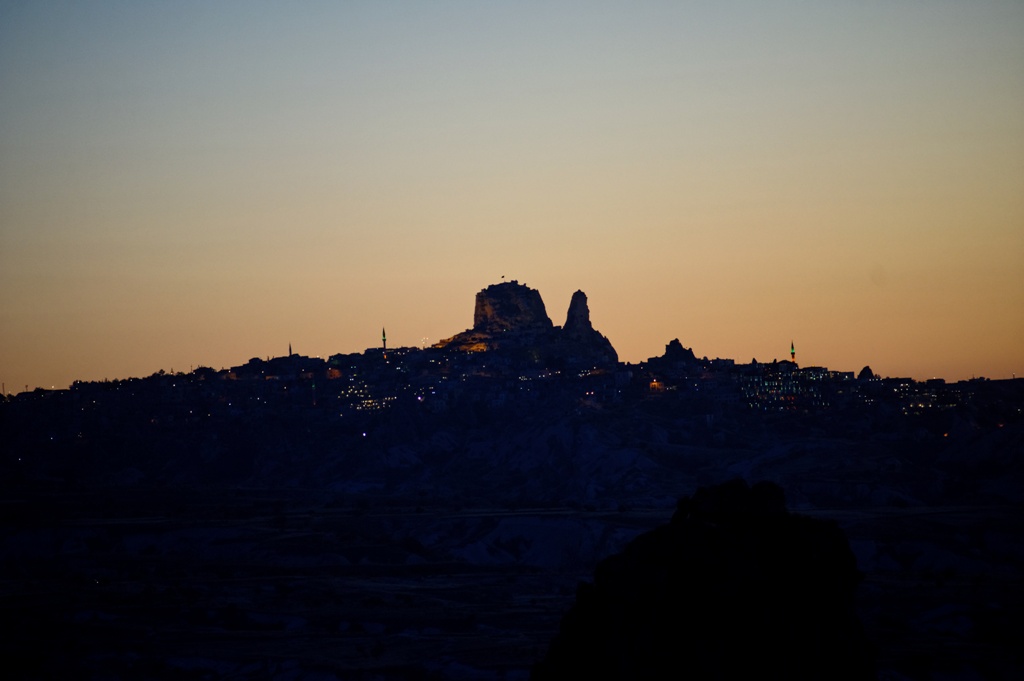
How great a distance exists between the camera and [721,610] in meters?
Answer: 30.9

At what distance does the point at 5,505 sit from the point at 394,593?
82888mm

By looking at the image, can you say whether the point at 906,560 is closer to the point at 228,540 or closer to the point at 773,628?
the point at 228,540

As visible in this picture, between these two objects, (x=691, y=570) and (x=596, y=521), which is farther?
(x=596, y=521)

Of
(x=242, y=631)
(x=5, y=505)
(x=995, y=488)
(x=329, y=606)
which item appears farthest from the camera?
(x=5, y=505)

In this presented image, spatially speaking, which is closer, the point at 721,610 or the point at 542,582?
the point at 721,610

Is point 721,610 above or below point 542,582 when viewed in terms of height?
above

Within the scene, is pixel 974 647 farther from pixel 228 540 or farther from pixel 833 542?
pixel 228 540

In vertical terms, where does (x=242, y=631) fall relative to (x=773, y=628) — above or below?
below

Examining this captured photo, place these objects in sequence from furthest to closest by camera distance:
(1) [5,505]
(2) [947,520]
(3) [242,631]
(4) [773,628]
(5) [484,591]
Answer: (1) [5,505] < (2) [947,520] < (5) [484,591] < (3) [242,631] < (4) [773,628]

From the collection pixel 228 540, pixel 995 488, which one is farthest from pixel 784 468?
pixel 228 540

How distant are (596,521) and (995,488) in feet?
174

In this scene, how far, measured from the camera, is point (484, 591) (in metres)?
133

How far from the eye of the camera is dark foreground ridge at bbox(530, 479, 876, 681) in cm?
3039

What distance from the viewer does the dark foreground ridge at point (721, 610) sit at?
3039cm
